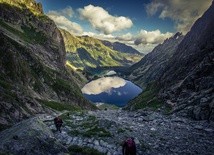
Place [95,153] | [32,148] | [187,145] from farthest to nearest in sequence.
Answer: [187,145], [95,153], [32,148]

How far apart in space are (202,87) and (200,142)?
139ft

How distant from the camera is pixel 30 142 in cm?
2356

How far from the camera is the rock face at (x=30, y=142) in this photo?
22.5 m

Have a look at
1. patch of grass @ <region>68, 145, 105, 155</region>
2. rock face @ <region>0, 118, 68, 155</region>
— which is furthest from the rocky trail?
rock face @ <region>0, 118, 68, 155</region>

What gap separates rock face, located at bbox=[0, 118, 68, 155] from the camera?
73.8ft

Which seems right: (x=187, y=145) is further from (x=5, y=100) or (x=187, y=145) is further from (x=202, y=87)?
(x=202, y=87)

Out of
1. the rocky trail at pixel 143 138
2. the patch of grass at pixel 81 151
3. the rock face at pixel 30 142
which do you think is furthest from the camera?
the rocky trail at pixel 143 138

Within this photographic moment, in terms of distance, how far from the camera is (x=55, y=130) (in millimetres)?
37219

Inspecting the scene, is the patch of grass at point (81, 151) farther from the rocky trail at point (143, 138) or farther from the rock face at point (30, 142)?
the rock face at point (30, 142)

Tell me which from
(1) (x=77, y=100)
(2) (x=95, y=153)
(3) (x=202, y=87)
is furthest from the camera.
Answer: (1) (x=77, y=100)

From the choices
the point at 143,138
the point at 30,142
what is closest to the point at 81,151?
the point at 30,142

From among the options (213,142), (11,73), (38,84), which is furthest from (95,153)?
(38,84)

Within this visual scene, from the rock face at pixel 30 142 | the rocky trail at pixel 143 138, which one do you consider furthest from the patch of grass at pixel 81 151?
the rock face at pixel 30 142

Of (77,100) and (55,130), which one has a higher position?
(77,100)
